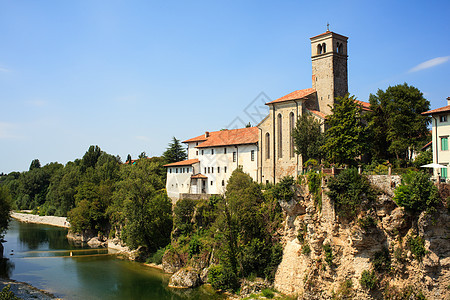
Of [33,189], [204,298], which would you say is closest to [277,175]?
[204,298]

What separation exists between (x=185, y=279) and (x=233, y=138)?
63.8 ft

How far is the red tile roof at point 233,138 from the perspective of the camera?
45900mm

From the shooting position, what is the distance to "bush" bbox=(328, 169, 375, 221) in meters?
26.7

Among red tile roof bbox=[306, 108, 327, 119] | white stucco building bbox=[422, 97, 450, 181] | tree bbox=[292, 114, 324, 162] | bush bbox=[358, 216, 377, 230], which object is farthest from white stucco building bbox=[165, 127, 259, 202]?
white stucco building bbox=[422, 97, 450, 181]

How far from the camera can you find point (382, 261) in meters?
25.8

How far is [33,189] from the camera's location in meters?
112

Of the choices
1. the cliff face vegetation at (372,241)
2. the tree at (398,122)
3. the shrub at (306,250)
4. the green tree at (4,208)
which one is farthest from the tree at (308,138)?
the green tree at (4,208)

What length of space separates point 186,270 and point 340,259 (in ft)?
52.9

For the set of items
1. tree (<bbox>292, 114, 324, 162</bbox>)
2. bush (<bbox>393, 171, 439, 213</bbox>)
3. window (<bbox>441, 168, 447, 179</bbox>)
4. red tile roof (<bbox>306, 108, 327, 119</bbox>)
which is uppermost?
red tile roof (<bbox>306, 108, 327, 119</bbox>)

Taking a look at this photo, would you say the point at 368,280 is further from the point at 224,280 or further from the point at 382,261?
the point at 224,280

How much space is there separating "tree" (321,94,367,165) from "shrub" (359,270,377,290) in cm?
1038

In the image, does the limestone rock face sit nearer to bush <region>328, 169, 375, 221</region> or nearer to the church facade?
the church facade

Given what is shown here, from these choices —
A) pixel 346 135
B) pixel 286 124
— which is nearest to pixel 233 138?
pixel 286 124

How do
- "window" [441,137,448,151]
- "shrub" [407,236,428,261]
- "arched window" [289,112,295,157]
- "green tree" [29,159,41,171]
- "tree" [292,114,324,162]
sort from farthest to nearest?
"green tree" [29,159,41,171], "arched window" [289,112,295,157], "tree" [292,114,324,162], "window" [441,137,448,151], "shrub" [407,236,428,261]
